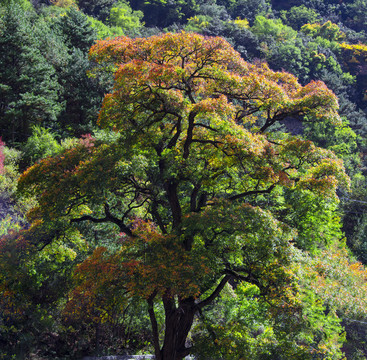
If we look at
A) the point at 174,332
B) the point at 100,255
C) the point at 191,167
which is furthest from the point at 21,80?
the point at 174,332

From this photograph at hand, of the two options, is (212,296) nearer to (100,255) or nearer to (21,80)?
(100,255)

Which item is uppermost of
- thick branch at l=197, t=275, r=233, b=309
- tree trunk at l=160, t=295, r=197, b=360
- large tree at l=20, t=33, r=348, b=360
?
large tree at l=20, t=33, r=348, b=360

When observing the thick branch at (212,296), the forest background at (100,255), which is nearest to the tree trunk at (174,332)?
the thick branch at (212,296)

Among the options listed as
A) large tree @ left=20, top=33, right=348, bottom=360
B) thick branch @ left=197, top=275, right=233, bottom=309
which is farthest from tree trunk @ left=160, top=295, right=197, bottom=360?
thick branch @ left=197, top=275, right=233, bottom=309

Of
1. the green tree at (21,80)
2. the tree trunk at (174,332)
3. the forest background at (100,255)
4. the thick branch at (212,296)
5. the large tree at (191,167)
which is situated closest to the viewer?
the large tree at (191,167)

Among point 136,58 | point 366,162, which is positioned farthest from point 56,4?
point 136,58

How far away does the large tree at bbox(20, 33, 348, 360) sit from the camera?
25.1 feet

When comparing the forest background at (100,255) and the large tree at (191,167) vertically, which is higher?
the large tree at (191,167)

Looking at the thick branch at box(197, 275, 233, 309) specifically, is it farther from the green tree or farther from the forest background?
the green tree

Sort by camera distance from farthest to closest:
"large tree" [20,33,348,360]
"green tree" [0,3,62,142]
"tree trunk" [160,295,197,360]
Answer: "green tree" [0,3,62,142] < "tree trunk" [160,295,197,360] < "large tree" [20,33,348,360]

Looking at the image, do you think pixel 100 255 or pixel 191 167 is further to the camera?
pixel 100 255

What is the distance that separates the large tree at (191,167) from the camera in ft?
25.1

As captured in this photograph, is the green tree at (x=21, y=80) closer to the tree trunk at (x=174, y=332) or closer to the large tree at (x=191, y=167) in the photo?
the large tree at (x=191, y=167)

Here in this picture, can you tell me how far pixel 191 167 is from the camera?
8.82 m
